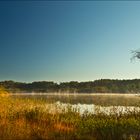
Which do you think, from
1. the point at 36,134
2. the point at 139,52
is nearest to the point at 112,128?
the point at 36,134

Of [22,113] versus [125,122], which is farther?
[22,113]

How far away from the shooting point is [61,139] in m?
11.5

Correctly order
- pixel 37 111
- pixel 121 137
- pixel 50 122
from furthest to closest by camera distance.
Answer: pixel 37 111
pixel 50 122
pixel 121 137

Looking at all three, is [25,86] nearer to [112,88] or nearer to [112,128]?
[112,88]

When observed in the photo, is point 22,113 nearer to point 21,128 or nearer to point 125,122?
point 21,128

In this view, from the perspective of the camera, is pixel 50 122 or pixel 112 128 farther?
pixel 50 122

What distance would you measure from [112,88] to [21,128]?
3935 inches

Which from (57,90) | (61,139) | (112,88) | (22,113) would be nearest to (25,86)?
(57,90)

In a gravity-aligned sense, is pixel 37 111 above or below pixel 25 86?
below

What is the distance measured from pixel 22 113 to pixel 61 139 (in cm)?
658

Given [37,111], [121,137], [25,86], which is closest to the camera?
[121,137]

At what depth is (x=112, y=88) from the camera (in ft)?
366

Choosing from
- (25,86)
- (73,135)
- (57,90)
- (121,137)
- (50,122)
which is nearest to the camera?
(121,137)

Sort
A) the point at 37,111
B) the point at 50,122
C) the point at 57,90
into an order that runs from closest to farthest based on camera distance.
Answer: the point at 50,122
the point at 37,111
the point at 57,90
